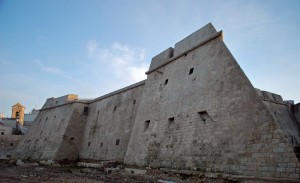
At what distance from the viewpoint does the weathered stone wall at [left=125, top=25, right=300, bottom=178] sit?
6.59 meters

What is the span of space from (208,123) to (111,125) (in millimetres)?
9846

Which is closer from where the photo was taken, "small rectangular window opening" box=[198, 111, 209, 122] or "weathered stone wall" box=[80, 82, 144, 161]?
"small rectangular window opening" box=[198, 111, 209, 122]

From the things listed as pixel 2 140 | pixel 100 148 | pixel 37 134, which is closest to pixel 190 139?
pixel 100 148

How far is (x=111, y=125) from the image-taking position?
17500 mm

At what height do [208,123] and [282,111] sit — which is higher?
[282,111]

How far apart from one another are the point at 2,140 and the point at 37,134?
5555 mm

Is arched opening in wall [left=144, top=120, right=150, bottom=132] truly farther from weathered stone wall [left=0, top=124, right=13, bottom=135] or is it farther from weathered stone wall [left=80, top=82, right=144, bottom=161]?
weathered stone wall [left=0, top=124, right=13, bottom=135]

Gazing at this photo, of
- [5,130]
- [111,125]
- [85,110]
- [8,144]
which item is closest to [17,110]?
[5,130]

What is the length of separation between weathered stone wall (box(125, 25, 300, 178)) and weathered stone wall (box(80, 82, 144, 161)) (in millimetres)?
2071

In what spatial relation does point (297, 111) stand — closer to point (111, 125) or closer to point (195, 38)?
point (195, 38)

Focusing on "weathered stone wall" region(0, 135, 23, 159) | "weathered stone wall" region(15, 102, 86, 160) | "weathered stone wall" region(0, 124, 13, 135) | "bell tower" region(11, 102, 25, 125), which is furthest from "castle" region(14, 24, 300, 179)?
"bell tower" region(11, 102, 25, 125)

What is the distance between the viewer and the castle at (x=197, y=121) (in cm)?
675

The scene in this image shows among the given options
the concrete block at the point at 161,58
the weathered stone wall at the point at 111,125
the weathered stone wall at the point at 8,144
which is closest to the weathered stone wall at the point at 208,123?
the concrete block at the point at 161,58

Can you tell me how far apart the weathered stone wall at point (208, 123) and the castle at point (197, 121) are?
24 mm
